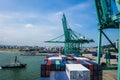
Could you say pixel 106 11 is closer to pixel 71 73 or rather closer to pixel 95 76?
pixel 95 76

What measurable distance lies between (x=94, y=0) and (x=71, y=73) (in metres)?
21.6

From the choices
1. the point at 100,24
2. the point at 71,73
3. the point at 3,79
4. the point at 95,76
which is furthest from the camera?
the point at 3,79

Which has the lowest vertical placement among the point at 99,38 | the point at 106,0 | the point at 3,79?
the point at 3,79

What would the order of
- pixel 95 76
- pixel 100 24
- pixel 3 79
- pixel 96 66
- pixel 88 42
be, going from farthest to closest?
pixel 88 42 → pixel 3 79 → pixel 100 24 → pixel 96 66 → pixel 95 76

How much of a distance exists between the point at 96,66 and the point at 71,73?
9.70m

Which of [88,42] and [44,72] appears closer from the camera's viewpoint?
[44,72]

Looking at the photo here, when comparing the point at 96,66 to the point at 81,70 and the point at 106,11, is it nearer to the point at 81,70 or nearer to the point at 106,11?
the point at 81,70

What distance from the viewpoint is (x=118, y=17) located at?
3102cm

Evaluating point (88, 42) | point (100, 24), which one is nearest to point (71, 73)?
point (100, 24)

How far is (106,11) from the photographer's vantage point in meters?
39.9

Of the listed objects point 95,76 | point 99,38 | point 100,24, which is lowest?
point 95,76

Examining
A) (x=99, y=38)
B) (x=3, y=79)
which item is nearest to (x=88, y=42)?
(x=3, y=79)

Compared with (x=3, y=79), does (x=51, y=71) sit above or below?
above

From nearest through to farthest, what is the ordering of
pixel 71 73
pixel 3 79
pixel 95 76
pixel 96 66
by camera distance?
pixel 71 73 < pixel 95 76 < pixel 96 66 < pixel 3 79
